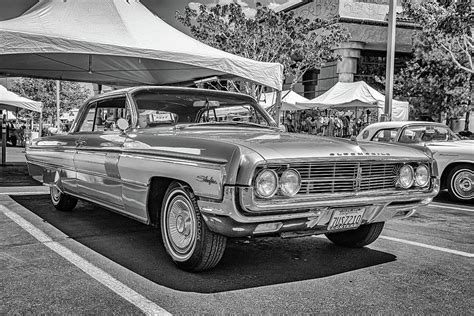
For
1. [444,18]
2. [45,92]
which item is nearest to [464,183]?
[444,18]

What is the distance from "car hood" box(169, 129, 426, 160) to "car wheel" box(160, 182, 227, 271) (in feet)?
1.67

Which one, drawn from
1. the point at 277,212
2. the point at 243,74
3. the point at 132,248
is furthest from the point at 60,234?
the point at 243,74

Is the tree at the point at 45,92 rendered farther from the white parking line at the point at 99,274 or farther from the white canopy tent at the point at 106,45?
the white parking line at the point at 99,274

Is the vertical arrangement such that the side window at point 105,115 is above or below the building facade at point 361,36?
below

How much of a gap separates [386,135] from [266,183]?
6.16 metres

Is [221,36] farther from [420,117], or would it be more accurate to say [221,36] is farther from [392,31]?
[420,117]

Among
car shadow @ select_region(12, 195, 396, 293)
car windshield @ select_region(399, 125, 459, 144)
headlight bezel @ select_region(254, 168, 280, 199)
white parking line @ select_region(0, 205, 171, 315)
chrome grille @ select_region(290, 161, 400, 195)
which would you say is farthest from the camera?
car windshield @ select_region(399, 125, 459, 144)

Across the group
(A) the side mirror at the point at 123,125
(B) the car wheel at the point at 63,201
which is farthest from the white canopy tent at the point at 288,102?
(A) the side mirror at the point at 123,125

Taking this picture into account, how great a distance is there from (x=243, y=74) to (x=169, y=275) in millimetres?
6943

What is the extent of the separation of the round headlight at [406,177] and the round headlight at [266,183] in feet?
4.35

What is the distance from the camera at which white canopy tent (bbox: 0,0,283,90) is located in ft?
28.9

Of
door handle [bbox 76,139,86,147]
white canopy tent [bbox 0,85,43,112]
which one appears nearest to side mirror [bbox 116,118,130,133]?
door handle [bbox 76,139,86,147]

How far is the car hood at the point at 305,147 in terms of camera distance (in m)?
3.36

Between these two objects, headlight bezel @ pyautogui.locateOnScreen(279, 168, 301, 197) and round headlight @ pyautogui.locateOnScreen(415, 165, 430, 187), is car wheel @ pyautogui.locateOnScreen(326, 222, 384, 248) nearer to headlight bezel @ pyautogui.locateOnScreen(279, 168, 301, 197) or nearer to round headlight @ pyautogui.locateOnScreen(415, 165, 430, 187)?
round headlight @ pyautogui.locateOnScreen(415, 165, 430, 187)
